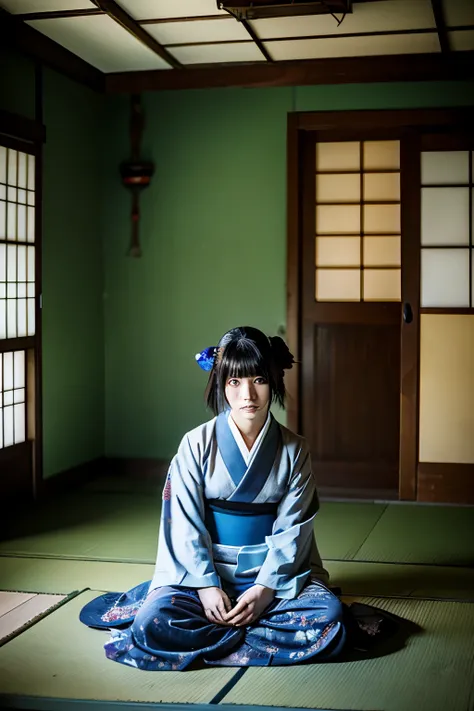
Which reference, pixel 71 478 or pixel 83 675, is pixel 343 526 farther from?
pixel 83 675

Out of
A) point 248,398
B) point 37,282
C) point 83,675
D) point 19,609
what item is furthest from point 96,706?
point 37,282

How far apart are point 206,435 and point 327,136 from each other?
10.2ft

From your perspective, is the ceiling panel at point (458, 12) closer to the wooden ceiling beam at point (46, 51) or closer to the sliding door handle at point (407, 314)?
the sliding door handle at point (407, 314)

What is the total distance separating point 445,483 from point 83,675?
10.7 ft

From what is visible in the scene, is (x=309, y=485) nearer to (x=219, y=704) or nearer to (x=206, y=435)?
(x=206, y=435)

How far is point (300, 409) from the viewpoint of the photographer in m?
6.03

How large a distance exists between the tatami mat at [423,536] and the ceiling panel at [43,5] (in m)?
2.92

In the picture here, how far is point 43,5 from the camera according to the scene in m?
4.63

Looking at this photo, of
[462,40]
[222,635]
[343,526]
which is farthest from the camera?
[462,40]

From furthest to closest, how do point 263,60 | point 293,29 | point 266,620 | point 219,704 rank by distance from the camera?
point 263,60 → point 293,29 → point 266,620 → point 219,704

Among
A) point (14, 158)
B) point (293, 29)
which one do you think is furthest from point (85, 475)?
point (293, 29)

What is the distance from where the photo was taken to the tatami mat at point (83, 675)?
110 inches

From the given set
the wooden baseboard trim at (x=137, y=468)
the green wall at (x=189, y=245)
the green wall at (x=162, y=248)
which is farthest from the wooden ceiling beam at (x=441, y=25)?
the wooden baseboard trim at (x=137, y=468)

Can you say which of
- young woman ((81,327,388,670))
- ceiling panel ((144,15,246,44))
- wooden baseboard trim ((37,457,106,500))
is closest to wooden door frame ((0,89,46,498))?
wooden baseboard trim ((37,457,106,500))
